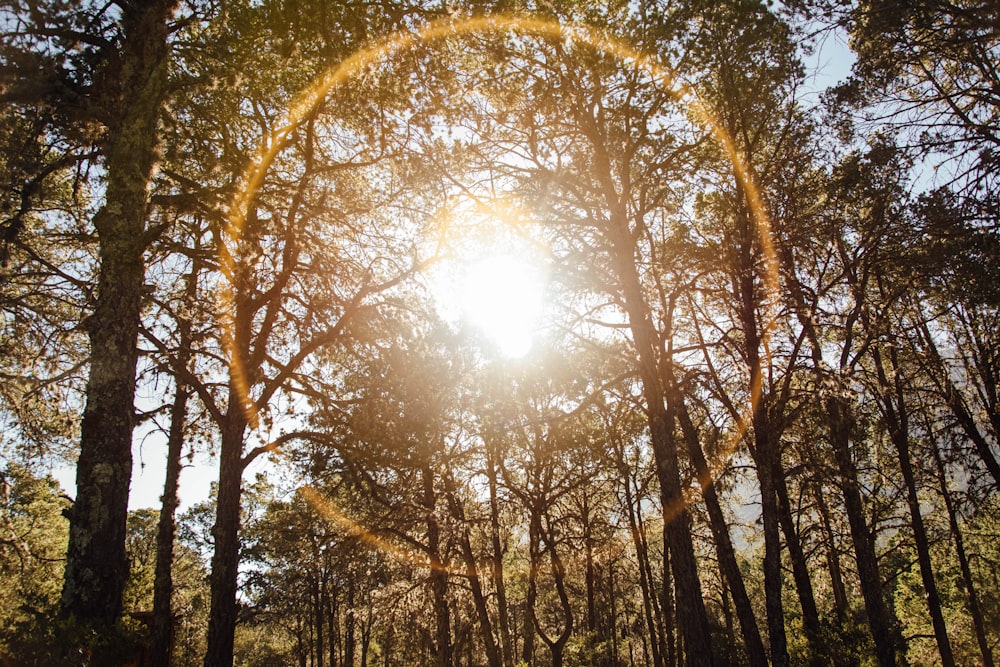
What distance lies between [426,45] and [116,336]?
18.3 feet

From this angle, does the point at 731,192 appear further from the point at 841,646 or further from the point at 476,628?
the point at 476,628

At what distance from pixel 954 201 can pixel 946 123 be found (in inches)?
49.4

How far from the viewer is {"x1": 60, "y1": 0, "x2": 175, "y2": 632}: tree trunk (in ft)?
16.8

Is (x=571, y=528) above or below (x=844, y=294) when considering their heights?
below

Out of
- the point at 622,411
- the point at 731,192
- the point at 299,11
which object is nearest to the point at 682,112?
the point at 731,192

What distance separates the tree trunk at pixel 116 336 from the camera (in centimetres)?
512

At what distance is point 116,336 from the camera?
5895mm

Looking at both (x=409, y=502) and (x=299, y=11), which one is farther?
(x=409, y=502)

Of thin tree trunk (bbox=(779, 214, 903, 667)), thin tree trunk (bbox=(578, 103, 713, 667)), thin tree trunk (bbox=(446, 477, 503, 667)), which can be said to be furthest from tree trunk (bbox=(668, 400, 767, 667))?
thin tree trunk (bbox=(446, 477, 503, 667))

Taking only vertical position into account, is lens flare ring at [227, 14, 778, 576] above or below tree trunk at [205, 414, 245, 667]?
above

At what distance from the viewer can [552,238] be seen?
11.4m

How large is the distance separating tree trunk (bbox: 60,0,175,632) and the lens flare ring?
128cm

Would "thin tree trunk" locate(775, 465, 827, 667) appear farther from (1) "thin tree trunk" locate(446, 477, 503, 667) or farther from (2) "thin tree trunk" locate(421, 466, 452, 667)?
(2) "thin tree trunk" locate(421, 466, 452, 667)

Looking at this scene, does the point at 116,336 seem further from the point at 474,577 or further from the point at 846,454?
the point at 474,577
